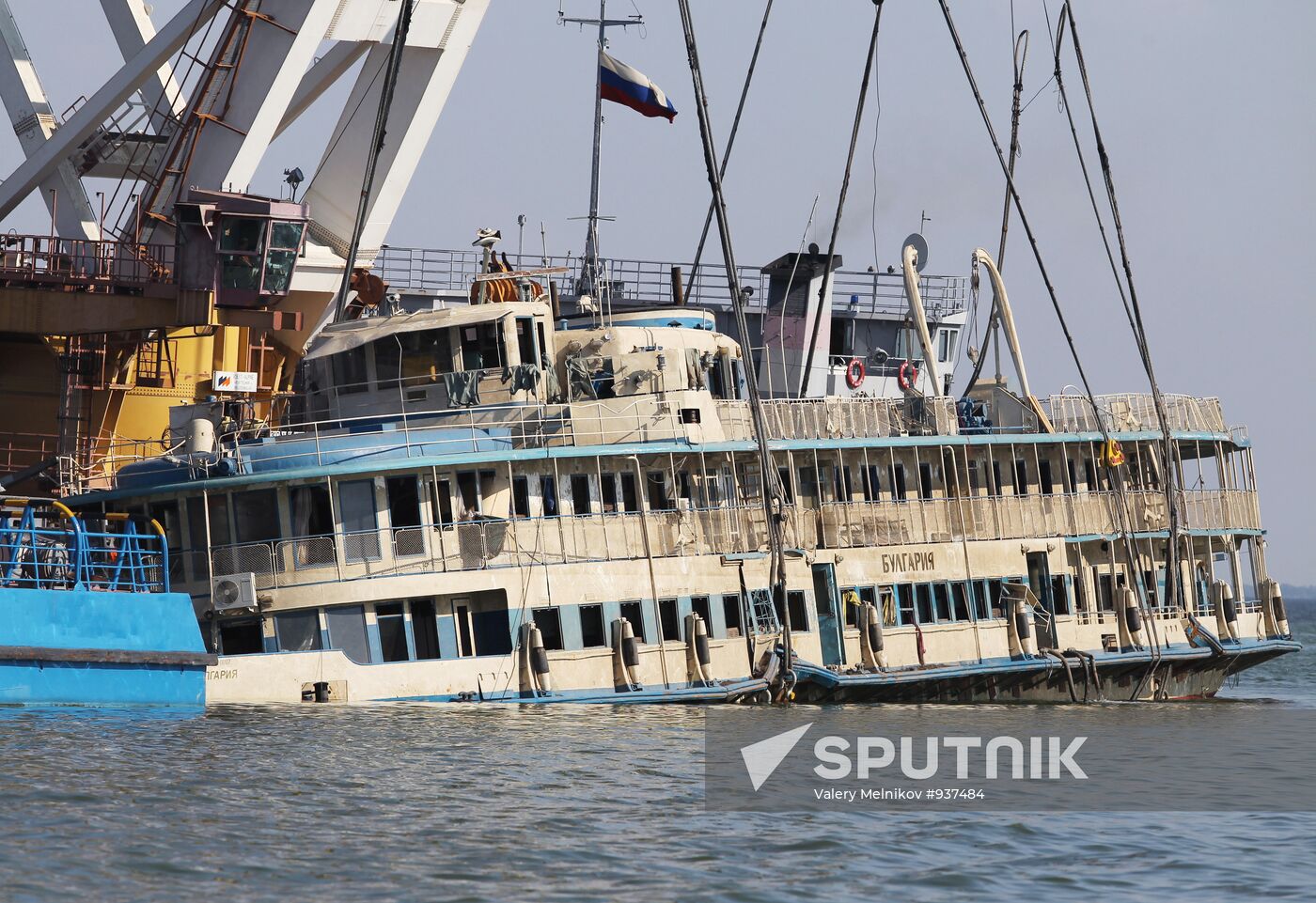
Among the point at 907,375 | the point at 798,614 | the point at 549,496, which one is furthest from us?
the point at 907,375

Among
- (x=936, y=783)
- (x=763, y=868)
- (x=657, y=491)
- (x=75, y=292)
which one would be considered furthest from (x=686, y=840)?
(x=75, y=292)

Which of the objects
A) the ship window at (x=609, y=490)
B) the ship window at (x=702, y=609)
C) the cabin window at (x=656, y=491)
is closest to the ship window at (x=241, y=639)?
the ship window at (x=609, y=490)

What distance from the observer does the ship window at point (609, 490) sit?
31.0 meters

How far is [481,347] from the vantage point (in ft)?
103

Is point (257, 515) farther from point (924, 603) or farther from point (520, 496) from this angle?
point (924, 603)

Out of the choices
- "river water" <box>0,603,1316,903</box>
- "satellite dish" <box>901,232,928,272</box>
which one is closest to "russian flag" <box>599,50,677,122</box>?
"satellite dish" <box>901,232,928,272</box>

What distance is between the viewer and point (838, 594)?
33.4 metres

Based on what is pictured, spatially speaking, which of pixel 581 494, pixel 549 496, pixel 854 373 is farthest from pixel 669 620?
pixel 854 373

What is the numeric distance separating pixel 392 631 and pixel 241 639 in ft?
8.25

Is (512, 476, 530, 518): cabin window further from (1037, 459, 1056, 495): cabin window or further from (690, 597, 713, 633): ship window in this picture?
(1037, 459, 1056, 495): cabin window

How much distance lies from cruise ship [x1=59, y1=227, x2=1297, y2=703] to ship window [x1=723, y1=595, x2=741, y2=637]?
0.24 feet

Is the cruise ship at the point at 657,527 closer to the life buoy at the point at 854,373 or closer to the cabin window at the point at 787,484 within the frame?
the cabin window at the point at 787,484

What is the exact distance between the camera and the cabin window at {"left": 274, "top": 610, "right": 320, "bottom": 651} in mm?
27969

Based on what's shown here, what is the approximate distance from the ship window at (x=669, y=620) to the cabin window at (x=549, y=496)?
2.64 m
